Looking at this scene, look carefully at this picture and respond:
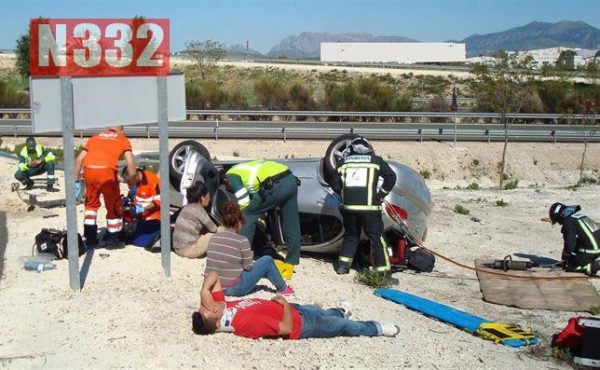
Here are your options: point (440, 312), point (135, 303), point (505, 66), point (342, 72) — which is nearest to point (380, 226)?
point (440, 312)

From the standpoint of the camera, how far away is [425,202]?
10.0m

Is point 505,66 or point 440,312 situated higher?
point 505,66

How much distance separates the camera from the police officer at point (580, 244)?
954cm

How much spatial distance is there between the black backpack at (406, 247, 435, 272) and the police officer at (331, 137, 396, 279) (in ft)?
2.90

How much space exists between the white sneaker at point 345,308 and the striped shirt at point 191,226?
204cm

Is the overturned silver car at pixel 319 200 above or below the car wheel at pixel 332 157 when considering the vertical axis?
below

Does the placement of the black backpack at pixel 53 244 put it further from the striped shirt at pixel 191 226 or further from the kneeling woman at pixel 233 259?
the kneeling woman at pixel 233 259

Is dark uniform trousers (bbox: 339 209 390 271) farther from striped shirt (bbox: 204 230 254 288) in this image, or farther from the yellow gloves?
striped shirt (bbox: 204 230 254 288)

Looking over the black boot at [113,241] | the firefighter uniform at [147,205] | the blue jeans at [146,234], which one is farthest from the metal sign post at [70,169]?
the firefighter uniform at [147,205]

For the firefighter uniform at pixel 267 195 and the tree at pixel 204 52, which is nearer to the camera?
the firefighter uniform at pixel 267 195

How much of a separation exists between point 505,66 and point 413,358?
20404 millimetres

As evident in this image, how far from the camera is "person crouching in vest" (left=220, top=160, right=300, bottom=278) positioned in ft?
27.9

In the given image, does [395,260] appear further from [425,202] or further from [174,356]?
[174,356]

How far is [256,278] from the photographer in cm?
721
